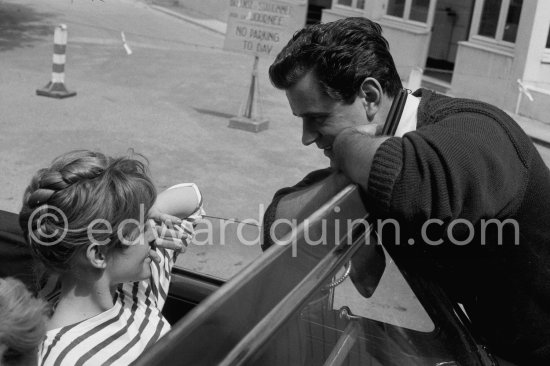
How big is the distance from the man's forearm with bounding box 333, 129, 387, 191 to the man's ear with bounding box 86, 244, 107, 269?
1.84 ft

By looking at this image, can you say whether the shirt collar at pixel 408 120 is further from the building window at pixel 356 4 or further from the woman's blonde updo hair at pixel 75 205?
the building window at pixel 356 4

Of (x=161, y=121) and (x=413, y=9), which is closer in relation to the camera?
(x=161, y=121)

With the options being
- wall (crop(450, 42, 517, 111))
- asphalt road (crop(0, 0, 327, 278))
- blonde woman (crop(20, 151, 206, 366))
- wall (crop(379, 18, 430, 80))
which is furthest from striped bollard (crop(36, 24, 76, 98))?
blonde woman (crop(20, 151, 206, 366))

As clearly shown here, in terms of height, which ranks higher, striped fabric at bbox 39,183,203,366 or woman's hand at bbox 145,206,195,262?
woman's hand at bbox 145,206,195,262

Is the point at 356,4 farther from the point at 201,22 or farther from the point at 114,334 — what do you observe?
the point at 114,334

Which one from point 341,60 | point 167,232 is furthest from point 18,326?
point 341,60

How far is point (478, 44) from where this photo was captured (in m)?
12.1

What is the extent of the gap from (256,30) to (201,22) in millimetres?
10512

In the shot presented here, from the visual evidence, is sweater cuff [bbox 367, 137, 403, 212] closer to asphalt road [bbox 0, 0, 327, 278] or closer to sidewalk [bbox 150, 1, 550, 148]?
asphalt road [bbox 0, 0, 327, 278]

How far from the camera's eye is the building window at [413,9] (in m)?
13.7

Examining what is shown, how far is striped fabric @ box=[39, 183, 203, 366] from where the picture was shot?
5.08 ft

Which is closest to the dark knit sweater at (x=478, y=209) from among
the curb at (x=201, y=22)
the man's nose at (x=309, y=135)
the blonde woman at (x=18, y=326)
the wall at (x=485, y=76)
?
the man's nose at (x=309, y=135)

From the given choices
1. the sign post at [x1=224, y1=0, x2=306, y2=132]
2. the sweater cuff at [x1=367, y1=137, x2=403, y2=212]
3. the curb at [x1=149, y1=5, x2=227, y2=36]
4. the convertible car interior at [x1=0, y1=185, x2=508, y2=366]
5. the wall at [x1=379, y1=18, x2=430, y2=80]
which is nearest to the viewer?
the convertible car interior at [x1=0, y1=185, x2=508, y2=366]

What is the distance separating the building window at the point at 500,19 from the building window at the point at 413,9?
1680 millimetres
